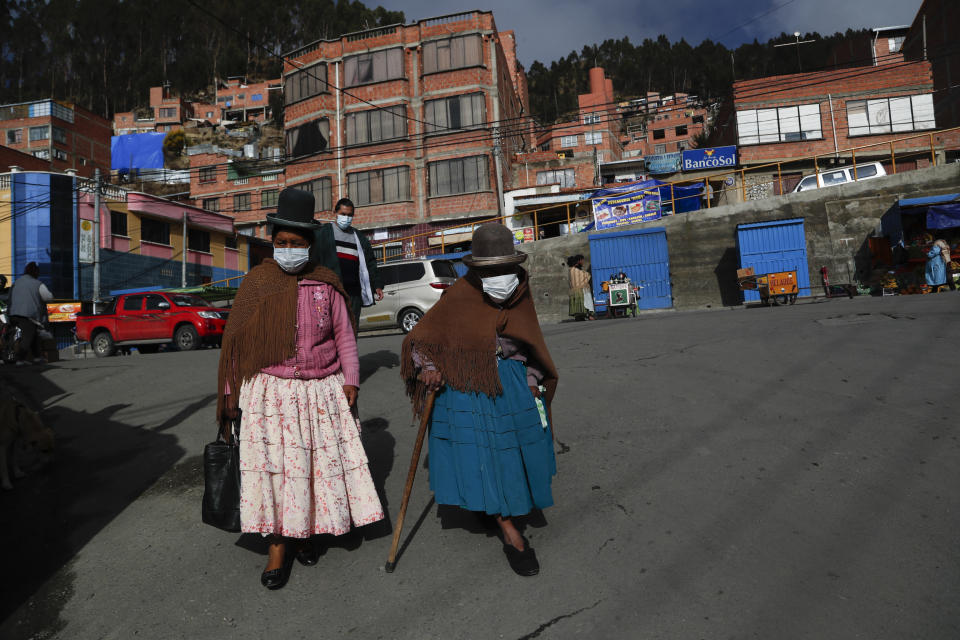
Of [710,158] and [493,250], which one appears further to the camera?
[710,158]

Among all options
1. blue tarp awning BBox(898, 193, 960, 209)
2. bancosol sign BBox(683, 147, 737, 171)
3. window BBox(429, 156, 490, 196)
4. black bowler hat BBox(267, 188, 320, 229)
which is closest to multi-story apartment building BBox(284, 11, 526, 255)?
window BBox(429, 156, 490, 196)

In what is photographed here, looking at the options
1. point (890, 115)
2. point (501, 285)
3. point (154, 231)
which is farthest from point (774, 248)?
point (154, 231)

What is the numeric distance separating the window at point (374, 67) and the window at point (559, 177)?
11117mm

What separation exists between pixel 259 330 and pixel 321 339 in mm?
312

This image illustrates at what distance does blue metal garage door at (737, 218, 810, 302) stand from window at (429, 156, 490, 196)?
1558 cm

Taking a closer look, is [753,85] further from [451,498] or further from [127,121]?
[127,121]

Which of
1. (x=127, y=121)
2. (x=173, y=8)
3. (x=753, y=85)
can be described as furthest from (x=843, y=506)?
(x=173, y=8)

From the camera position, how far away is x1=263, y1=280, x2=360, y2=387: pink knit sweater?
310cm

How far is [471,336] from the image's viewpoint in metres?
3.14

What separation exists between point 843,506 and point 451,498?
2304 mm

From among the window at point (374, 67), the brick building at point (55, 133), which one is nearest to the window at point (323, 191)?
the window at point (374, 67)

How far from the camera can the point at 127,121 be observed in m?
73.2

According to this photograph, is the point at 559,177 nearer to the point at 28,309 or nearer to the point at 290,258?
the point at 28,309

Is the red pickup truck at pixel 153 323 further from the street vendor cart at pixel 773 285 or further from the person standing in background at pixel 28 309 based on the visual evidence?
the street vendor cart at pixel 773 285
